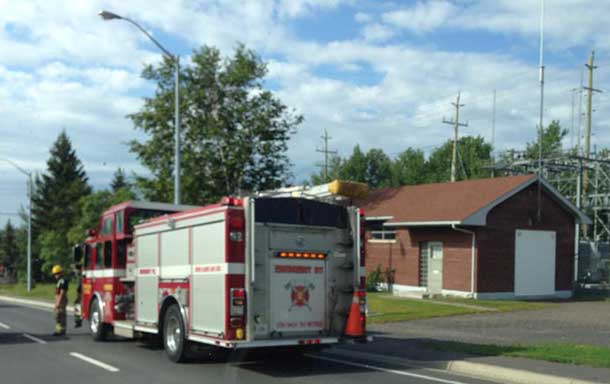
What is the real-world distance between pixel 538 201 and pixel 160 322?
20976 millimetres

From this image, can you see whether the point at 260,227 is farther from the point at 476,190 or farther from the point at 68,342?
the point at 476,190

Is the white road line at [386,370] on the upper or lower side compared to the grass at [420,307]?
upper

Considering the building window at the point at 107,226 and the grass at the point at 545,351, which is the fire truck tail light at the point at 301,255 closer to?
the grass at the point at 545,351

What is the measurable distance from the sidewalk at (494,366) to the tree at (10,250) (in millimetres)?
85180

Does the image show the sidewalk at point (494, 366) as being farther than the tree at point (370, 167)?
No

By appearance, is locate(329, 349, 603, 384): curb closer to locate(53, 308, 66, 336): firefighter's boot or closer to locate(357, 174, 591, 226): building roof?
locate(53, 308, 66, 336): firefighter's boot

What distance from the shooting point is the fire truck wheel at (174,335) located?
39.1 ft

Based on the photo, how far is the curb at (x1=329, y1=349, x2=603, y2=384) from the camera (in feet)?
33.2

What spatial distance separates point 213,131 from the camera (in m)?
35.0

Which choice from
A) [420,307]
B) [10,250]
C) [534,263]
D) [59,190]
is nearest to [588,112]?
[534,263]

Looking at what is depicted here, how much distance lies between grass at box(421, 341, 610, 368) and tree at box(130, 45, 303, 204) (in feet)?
74.8

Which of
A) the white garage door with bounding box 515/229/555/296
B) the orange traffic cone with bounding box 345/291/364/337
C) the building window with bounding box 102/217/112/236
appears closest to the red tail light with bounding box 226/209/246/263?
the orange traffic cone with bounding box 345/291/364/337

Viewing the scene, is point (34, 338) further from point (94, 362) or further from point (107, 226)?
point (94, 362)

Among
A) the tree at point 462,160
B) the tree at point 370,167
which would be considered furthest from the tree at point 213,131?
the tree at point 370,167
